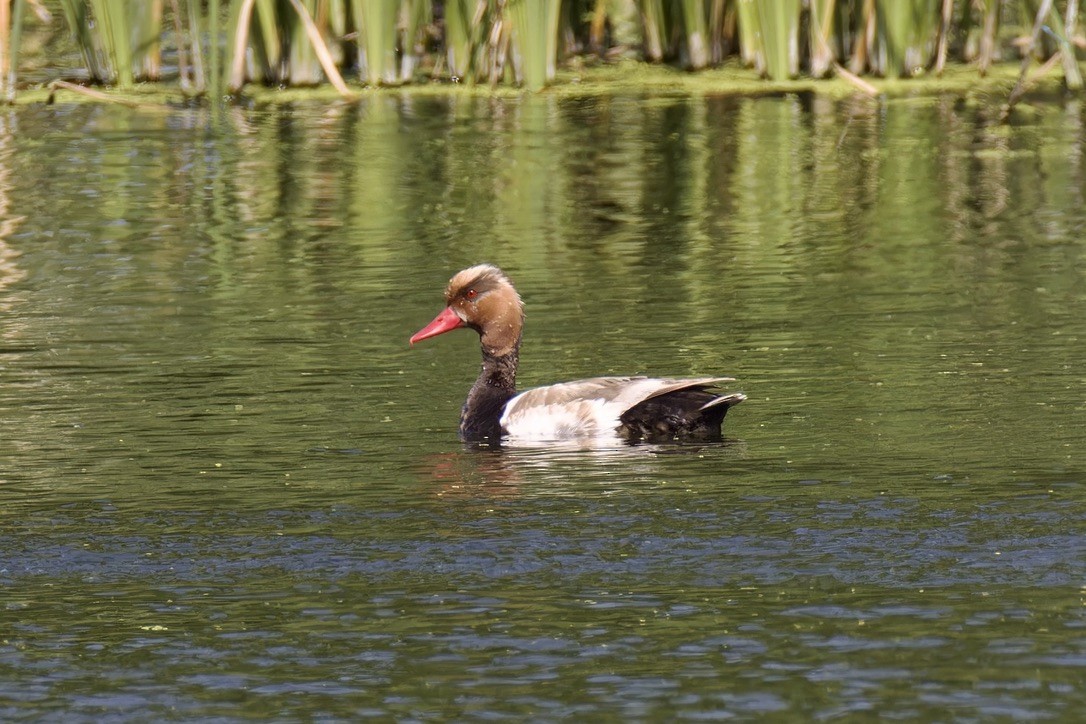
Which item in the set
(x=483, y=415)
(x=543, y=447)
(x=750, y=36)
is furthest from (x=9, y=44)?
(x=543, y=447)

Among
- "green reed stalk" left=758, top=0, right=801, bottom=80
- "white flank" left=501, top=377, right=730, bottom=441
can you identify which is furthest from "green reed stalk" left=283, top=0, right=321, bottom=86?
"white flank" left=501, top=377, right=730, bottom=441

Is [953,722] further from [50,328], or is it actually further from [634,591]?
[50,328]

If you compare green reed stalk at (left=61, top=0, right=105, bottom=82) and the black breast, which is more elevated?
green reed stalk at (left=61, top=0, right=105, bottom=82)

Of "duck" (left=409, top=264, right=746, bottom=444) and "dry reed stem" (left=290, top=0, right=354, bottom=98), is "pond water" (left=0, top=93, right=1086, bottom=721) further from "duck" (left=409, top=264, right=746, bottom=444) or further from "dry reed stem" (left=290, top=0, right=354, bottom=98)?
"dry reed stem" (left=290, top=0, right=354, bottom=98)

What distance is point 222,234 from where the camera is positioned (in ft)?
46.3

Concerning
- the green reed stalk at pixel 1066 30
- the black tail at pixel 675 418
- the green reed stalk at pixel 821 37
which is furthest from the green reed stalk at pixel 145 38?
the black tail at pixel 675 418

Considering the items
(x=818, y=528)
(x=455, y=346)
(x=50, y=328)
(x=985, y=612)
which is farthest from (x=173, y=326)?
(x=985, y=612)

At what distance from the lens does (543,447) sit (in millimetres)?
8445

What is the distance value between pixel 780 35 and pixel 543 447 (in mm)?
10558

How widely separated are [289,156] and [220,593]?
11.2 metres

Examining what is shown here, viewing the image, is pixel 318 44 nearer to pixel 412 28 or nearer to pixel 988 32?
pixel 412 28

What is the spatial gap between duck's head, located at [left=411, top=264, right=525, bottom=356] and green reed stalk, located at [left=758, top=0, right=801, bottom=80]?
29.6 ft

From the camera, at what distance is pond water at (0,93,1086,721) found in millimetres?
5395

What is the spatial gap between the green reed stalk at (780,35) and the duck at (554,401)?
29.7 ft
